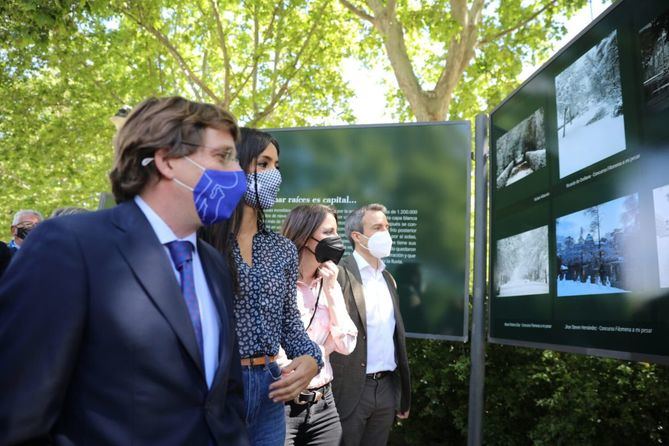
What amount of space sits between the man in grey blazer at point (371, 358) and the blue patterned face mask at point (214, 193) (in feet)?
9.95

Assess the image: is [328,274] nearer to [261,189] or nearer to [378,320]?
[261,189]

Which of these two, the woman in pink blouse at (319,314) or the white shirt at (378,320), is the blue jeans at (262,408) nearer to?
the woman in pink blouse at (319,314)

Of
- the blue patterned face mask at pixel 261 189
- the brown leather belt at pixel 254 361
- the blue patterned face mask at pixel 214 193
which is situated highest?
the blue patterned face mask at pixel 261 189

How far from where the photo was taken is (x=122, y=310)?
1.62m

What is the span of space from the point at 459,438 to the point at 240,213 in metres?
5.30

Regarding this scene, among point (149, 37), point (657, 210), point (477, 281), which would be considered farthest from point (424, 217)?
point (149, 37)

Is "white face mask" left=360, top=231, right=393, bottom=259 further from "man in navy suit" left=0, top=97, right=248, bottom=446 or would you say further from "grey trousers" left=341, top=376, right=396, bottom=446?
"man in navy suit" left=0, top=97, right=248, bottom=446

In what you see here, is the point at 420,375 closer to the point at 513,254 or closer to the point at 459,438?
the point at 459,438

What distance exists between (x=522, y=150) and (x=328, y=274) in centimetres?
207

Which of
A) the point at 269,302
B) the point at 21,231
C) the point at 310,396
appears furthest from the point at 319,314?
the point at 21,231

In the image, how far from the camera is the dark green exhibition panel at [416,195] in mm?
6188

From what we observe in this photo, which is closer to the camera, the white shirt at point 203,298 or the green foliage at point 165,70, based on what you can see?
the white shirt at point 203,298

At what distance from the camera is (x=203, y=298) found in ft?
6.39

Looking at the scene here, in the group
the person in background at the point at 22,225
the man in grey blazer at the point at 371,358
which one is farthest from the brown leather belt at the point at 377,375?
the person in background at the point at 22,225
